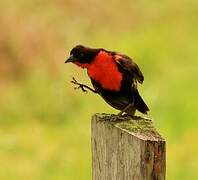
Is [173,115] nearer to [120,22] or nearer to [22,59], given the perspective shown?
[22,59]

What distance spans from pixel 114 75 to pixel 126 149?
29.4 inches

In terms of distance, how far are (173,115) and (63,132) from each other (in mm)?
1028

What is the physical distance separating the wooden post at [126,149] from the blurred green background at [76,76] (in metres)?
4.28

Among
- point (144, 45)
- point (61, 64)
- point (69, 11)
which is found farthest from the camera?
point (69, 11)

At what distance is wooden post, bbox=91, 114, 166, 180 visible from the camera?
244 centimetres

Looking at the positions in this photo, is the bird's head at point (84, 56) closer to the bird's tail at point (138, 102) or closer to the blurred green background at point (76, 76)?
the bird's tail at point (138, 102)

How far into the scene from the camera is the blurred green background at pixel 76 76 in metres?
7.64

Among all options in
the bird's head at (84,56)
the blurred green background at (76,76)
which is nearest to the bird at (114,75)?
the bird's head at (84,56)

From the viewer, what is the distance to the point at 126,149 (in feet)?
8.30

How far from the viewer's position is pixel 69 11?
11.6 meters

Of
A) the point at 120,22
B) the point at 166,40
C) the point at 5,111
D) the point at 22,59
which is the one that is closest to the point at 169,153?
the point at 5,111

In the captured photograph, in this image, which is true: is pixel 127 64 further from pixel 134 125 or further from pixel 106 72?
pixel 134 125

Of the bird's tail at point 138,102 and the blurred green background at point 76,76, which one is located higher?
the blurred green background at point 76,76

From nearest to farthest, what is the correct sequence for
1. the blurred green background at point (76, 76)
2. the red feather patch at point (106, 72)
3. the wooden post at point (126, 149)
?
the wooden post at point (126, 149) < the red feather patch at point (106, 72) < the blurred green background at point (76, 76)
